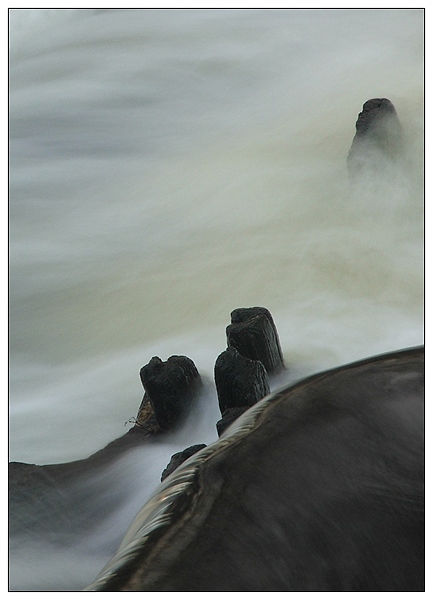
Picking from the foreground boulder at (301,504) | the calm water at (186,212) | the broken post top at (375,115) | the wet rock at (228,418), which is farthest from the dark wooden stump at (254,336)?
the broken post top at (375,115)

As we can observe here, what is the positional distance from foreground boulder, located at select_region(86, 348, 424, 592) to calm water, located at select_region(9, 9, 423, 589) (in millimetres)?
655

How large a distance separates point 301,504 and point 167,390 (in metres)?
1.11

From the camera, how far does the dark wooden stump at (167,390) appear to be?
2262mm

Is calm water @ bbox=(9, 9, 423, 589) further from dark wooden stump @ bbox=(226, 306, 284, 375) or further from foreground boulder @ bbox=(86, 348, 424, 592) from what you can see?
foreground boulder @ bbox=(86, 348, 424, 592)

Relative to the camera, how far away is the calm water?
2.81 metres

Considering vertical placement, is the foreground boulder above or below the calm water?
below

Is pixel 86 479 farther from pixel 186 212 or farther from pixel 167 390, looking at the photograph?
pixel 186 212

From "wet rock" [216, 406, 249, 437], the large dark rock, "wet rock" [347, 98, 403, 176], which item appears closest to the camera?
"wet rock" [216, 406, 249, 437]

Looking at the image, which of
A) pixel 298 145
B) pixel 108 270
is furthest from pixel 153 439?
pixel 298 145

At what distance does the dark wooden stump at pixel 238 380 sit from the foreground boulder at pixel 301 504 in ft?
1.95

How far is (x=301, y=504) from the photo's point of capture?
3.96 feet

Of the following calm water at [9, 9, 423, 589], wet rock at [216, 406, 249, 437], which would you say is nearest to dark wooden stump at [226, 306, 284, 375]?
calm water at [9, 9, 423, 589]

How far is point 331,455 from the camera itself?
129 centimetres

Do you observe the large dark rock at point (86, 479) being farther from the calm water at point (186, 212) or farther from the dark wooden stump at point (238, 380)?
→ the dark wooden stump at point (238, 380)
